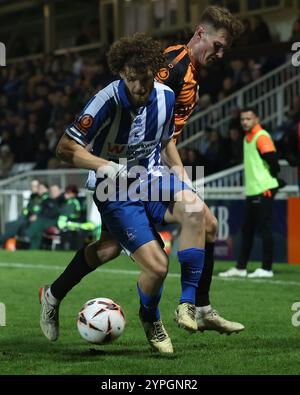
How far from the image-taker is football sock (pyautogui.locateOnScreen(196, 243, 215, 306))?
655 centimetres

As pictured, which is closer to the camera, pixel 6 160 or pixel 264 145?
pixel 264 145

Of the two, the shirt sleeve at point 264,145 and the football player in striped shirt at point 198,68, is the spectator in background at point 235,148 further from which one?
the football player in striped shirt at point 198,68

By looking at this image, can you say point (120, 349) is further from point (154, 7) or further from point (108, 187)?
point (154, 7)

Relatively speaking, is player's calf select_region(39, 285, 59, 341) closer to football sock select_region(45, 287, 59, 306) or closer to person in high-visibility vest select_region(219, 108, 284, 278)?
football sock select_region(45, 287, 59, 306)

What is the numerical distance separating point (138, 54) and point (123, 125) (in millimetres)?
476

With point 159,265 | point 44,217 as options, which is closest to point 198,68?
point 159,265

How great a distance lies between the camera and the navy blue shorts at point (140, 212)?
19.3ft

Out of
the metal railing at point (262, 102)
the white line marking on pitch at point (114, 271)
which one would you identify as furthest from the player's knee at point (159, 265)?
the metal railing at point (262, 102)

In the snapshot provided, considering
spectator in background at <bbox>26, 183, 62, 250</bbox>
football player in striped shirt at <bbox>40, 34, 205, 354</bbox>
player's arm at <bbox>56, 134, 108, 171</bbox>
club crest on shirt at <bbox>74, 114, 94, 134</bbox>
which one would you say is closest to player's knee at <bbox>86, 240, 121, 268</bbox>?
football player in striped shirt at <bbox>40, 34, 205, 354</bbox>

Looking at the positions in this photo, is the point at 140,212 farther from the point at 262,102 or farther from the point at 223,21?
the point at 262,102

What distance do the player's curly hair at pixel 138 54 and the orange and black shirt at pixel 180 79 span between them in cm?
61

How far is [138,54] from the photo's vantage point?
580 cm

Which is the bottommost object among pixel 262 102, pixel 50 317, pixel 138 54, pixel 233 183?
pixel 50 317
